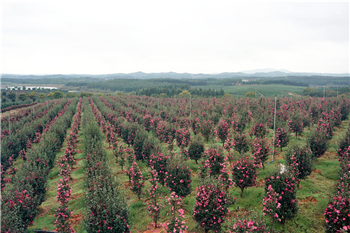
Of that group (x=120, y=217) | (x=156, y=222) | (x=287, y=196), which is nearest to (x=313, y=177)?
(x=287, y=196)

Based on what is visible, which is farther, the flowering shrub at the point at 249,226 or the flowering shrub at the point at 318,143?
the flowering shrub at the point at 318,143

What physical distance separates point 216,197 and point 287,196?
4734mm

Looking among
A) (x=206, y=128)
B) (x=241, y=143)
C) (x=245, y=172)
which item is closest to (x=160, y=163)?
(x=245, y=172)

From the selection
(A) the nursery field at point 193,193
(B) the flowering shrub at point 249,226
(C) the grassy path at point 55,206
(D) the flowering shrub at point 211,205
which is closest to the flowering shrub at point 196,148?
(A) the nursery field at point 193,193

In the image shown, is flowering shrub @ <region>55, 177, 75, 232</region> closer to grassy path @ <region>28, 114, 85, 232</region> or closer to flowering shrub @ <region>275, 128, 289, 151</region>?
grassy path @ <region>28, 114, 85, 232</region>

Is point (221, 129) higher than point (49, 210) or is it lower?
higher

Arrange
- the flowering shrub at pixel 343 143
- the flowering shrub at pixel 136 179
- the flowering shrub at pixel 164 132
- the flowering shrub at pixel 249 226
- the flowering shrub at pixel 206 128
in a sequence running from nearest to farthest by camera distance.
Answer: the flowering shrub at pixel 249 226 < the flowering shrub at pixel 136 179 < the flowering shrub at pixel 343 143 < the flowering shrub at pixel 164 132 < the flowering shrub at pixel 206 128

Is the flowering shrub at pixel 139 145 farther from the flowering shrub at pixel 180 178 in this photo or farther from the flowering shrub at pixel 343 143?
the flowering shrub at pixel 343 143

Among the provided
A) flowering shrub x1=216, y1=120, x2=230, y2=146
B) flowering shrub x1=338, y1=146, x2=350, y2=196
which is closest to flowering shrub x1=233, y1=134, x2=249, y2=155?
flowering shrub x1=216, y1=120, x2=230, y2=146

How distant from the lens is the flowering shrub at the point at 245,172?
15.9 meters

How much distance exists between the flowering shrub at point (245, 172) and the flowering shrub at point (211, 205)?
4.24 metres

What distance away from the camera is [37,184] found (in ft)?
56.3

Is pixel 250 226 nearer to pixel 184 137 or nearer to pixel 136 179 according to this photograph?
pixel 136 179

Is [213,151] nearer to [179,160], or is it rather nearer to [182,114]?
[179,160]
